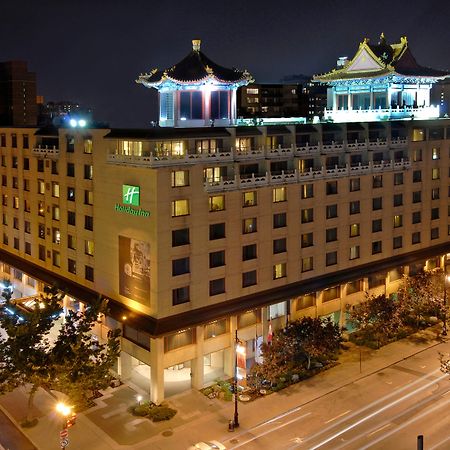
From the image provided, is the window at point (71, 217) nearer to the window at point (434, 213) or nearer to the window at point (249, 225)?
the window at point (249, 225)

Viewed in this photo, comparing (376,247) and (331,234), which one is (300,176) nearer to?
(331,234)

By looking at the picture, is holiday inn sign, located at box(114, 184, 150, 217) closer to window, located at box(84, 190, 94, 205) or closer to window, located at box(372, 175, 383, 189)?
window, located at box(84, 190, 94, 205)

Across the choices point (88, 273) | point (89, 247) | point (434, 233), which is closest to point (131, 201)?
Result: point (89, 247)

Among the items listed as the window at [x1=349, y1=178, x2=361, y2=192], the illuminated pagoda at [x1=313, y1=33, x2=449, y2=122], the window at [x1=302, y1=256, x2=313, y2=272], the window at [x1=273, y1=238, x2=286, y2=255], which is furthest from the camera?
the illuminated pagoda at [x1=313, y1=33, x2=449, y2=122]

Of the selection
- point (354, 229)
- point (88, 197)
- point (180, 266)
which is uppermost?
point (88, 197)

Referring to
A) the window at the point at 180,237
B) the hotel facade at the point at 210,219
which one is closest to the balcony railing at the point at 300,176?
the hotel facade at the point at 210,219

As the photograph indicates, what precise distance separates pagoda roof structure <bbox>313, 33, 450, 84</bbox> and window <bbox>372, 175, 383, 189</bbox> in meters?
18.7

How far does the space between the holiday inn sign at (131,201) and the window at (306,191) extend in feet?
55.6

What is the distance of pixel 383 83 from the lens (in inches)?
3179

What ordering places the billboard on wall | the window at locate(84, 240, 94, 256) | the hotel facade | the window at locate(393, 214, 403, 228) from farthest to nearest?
the window at locate(393, 214, 403, 228), the window at locate(84, 240, 94, 256), the hotel facade, the billboard on wall

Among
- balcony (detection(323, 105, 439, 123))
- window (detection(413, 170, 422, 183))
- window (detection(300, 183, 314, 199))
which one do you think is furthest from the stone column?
balcony (detection(323, 105, 439, 123))

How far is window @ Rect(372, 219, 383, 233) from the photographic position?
67.1m

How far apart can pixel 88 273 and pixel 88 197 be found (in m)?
7.26

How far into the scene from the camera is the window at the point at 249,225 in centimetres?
5538
